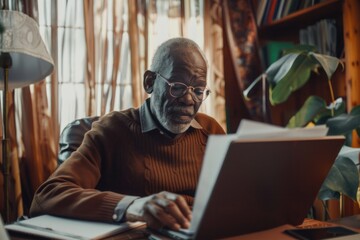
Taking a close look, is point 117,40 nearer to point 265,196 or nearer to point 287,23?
point 287,23

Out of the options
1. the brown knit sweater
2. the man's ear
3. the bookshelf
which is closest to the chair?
the brown knit sweater

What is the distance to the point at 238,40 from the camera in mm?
2414

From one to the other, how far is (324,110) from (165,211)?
1.24m

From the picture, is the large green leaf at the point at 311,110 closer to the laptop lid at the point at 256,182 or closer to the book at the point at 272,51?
the book at the point at 272,51

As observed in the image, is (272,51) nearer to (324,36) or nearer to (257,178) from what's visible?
(324,36)

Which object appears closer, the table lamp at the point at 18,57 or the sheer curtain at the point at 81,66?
the table lamp at the point at 18,57

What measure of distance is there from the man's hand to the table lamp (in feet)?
2.96

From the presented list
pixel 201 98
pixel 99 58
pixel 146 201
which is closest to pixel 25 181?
pixel 99 58

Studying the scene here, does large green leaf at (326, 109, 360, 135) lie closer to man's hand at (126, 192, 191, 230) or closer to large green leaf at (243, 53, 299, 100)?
large green leaf at (243, 53, 299, 100)

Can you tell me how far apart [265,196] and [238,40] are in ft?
6.04

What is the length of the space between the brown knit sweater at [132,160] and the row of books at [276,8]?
1.29 metres

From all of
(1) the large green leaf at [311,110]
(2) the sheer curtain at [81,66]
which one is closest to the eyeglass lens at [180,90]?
(1) the large green leaf at [311,110]

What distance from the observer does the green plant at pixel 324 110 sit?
1339mm

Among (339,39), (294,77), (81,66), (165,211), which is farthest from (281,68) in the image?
(165,211)
